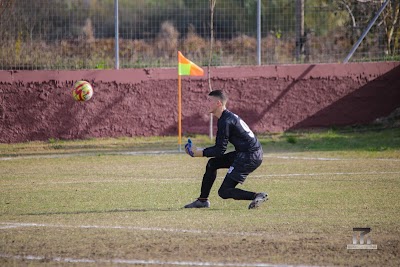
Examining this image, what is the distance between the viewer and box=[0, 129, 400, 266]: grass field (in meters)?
8.01

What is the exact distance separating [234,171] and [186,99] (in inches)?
447

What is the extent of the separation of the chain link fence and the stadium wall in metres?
0.47

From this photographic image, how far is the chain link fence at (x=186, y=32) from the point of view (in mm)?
21156

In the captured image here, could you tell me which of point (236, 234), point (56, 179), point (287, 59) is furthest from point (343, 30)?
point (236, 234)

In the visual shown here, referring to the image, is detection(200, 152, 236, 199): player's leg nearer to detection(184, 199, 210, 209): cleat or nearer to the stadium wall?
detection(184, 199, 210, 209): cleat

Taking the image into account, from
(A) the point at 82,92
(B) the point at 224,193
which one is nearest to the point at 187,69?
(A) the point at 82,92

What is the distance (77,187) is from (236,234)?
5.08 meters

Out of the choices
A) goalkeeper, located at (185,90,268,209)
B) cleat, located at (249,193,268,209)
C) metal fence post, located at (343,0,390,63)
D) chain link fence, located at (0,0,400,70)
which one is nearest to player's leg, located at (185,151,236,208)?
goalkeeper, located at (185,90,268,209)

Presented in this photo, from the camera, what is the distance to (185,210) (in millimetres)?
10906

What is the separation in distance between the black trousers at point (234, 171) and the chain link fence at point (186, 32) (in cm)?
1116

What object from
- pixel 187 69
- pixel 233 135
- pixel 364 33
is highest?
pixel 364 33

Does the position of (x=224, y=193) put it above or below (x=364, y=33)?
below

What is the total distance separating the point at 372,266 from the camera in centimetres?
748

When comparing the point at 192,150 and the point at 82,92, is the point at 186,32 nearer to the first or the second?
the point at 82,92
